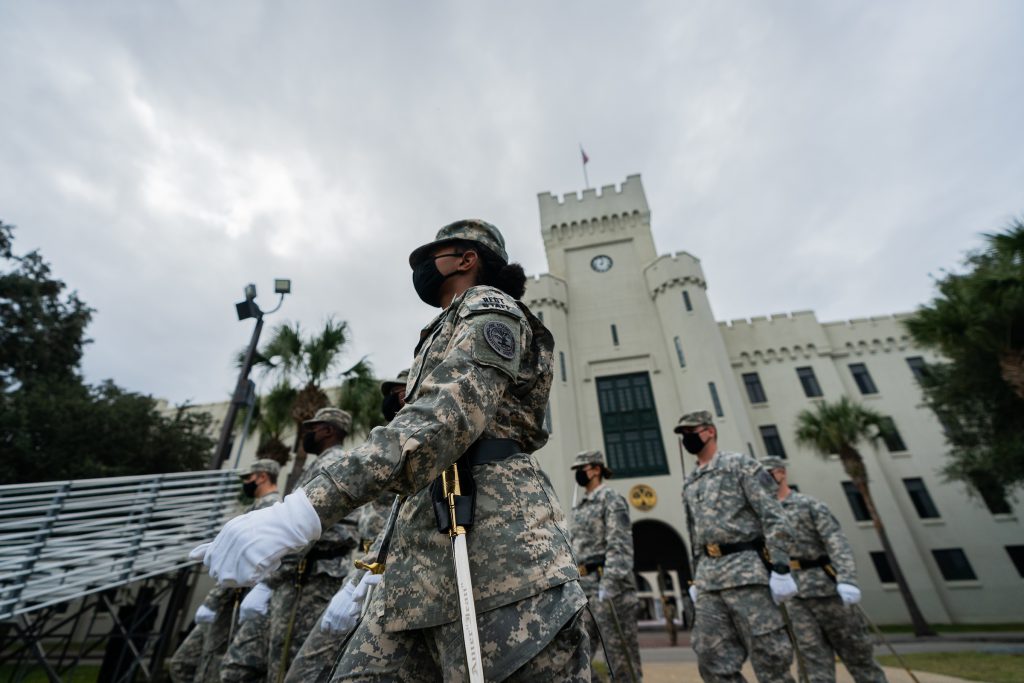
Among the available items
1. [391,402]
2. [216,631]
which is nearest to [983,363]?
[391,402]

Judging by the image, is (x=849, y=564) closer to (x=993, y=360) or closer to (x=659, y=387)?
(x=993, y=360)

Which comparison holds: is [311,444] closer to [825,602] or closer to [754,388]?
[825,602]

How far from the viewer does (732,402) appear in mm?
20000

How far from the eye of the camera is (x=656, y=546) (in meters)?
20.6

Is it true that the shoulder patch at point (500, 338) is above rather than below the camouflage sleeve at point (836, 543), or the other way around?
above

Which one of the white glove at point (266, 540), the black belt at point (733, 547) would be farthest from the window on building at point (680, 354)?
the white glove at point (266, 540)

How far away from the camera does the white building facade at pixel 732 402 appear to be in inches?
742

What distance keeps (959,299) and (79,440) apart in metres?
25.7

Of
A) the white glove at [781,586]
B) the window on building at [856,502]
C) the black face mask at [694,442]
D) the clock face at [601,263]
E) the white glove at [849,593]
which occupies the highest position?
the clock face at [601,263]

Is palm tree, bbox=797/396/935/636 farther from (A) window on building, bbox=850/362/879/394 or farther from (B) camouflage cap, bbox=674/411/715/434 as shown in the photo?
(B) camouflage cap, bbox=674/411/715/434

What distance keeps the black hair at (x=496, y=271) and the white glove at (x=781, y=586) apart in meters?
3.59

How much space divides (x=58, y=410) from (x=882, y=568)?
30.3 meters

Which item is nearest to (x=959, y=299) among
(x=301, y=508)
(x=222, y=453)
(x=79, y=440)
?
(x=301, y=508)

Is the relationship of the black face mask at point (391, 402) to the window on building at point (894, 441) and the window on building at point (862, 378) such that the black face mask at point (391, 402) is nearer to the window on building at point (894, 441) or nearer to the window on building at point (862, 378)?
the window on building at point (894, 441)
